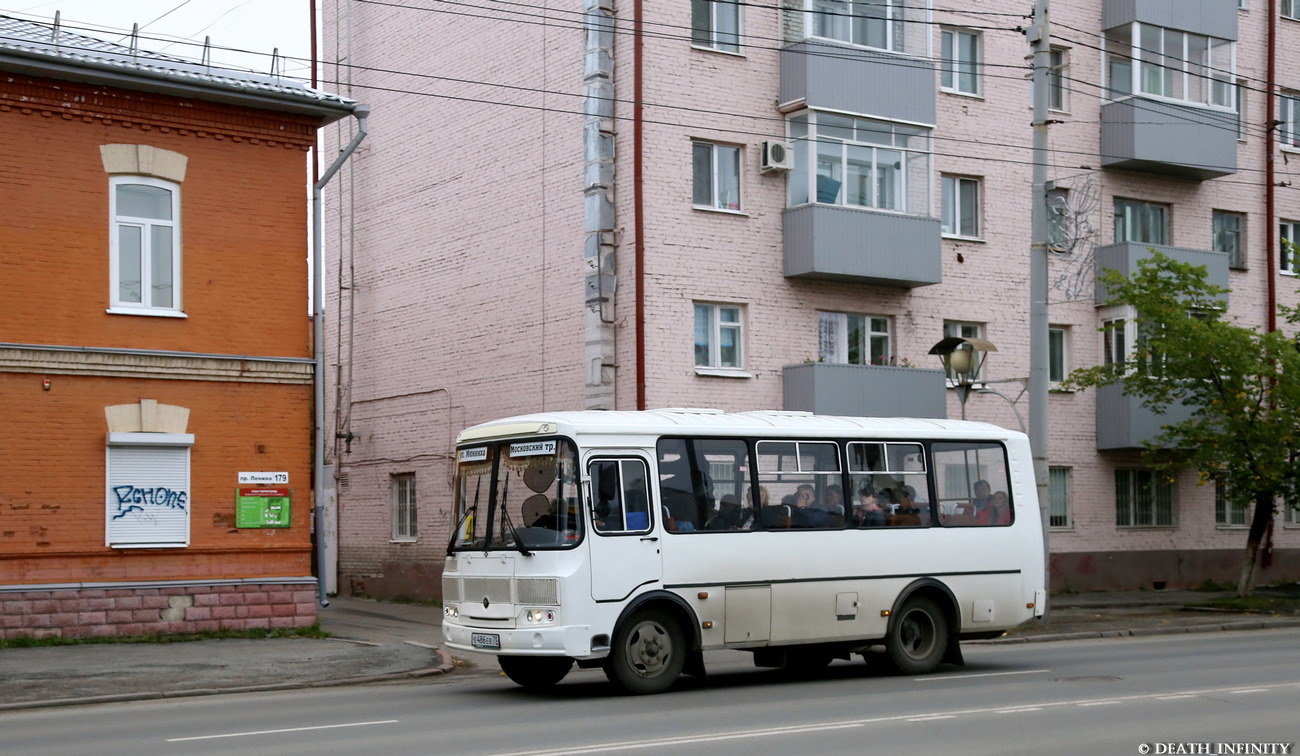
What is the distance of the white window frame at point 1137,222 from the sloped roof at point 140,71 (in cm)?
1764

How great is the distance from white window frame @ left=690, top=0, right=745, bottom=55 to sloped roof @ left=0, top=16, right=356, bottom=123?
7346 millimetres

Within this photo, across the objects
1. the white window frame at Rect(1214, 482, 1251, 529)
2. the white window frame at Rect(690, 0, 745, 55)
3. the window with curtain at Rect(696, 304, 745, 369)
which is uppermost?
the white window frame at Rect(690, 0, 745, 55)

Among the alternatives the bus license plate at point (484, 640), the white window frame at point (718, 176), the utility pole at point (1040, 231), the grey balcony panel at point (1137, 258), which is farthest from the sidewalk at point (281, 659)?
the white window frame at point (718, 176)

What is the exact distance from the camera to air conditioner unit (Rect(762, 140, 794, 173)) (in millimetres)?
27062

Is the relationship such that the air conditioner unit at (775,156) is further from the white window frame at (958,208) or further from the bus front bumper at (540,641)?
the bus front bumper at (540,641)

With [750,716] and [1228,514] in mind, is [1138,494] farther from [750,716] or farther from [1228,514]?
[750,716]

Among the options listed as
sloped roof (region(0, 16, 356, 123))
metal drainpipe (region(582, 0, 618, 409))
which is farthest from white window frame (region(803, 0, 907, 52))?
sloped roof (region(0, 16, 356, 123))

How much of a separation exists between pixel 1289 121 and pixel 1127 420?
9.07 metres

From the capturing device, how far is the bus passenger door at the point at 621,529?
1448cm

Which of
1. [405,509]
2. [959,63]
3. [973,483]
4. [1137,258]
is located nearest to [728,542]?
[973,483]

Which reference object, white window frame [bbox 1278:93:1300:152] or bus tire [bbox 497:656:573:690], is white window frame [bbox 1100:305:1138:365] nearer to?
white window frame [bbox 1278:93:1300:152]

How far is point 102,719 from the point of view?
13.6 meters

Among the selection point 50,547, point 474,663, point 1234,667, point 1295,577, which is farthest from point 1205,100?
point 50,547

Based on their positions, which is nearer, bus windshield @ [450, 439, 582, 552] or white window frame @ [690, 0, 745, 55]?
bus windshield @ [450, 439, 582, 552]
